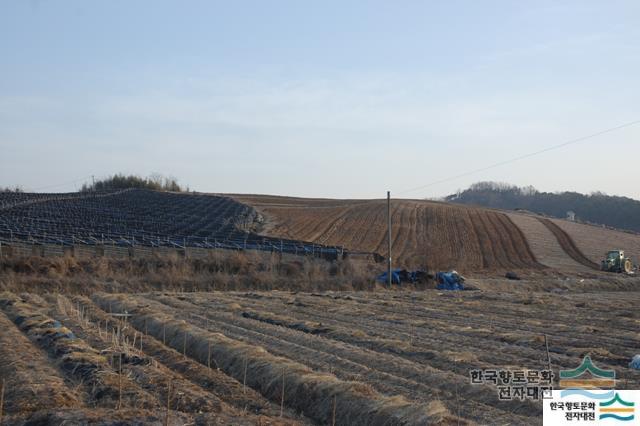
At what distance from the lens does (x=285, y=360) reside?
12023mm

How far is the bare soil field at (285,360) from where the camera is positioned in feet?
29.8

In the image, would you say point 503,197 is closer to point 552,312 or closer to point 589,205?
point 589,205

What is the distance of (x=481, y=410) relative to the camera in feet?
30.1

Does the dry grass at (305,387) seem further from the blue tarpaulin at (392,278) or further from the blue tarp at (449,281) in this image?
the blue tarp at (449,281)

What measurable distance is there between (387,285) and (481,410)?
1087 inches

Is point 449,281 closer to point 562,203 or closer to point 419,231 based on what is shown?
point 419,231

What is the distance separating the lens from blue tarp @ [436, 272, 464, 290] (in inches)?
1470

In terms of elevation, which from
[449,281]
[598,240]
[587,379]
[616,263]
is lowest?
[449,281]

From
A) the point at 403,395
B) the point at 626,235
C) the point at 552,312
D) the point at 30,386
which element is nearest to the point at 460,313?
the point at 552,312

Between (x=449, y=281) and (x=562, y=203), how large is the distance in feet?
326

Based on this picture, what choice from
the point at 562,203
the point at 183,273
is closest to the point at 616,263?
the point at 183,273

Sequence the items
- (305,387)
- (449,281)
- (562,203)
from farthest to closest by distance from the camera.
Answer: (562,203) → (449,281) → (305,387)

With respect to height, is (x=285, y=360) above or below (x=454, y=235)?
below

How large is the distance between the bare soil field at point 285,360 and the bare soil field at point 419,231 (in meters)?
25.2
